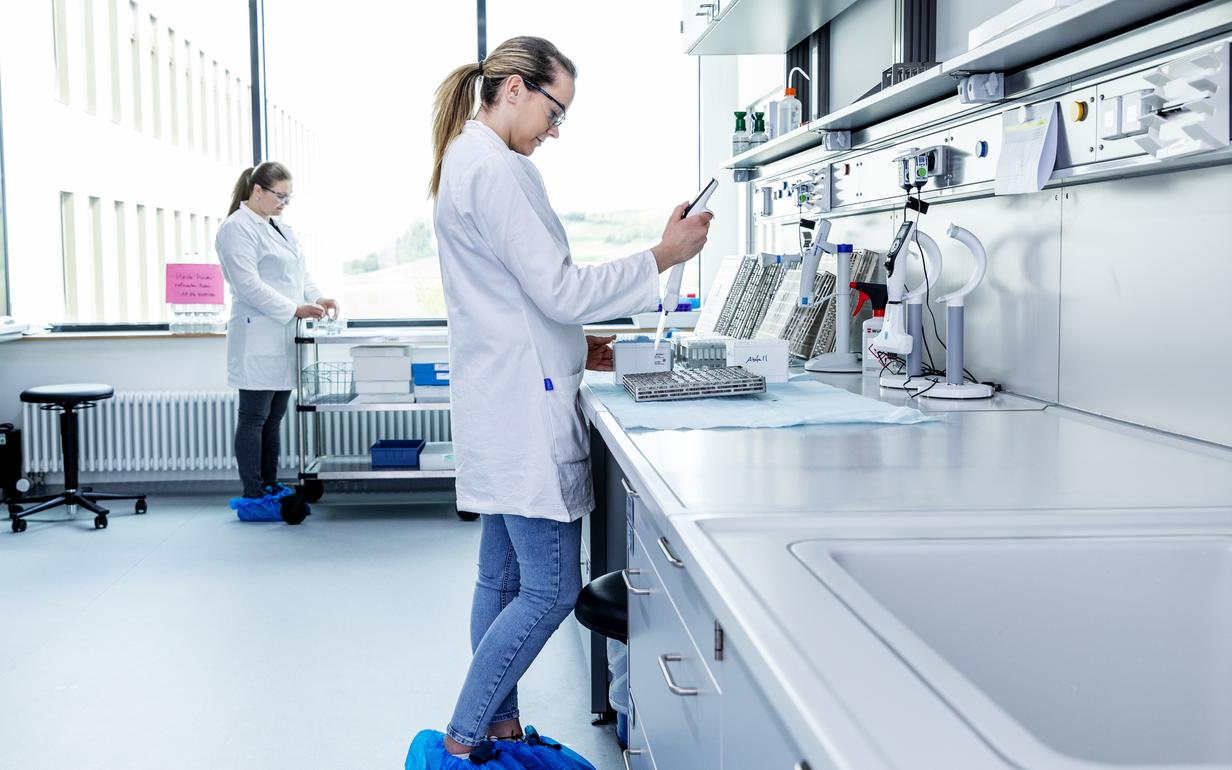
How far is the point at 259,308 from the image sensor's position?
15.4 ft

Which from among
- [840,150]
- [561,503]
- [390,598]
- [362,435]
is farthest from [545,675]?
[362,435]

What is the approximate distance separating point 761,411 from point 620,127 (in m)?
3.98

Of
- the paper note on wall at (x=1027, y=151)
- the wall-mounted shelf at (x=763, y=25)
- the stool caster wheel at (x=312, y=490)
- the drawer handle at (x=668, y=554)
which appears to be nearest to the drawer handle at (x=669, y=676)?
the drawer handle at (x=668, y=554)

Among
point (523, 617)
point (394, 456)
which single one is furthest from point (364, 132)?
point (523, 617)

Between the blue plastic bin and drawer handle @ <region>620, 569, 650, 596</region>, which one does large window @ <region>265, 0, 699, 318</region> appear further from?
drawer handle @ <region>620, 569, 650, 596</region>

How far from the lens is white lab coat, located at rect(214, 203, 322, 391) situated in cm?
464

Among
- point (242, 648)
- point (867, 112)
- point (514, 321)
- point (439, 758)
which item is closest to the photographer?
point (514, 321)

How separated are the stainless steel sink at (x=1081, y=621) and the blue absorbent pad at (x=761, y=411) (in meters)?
0.75

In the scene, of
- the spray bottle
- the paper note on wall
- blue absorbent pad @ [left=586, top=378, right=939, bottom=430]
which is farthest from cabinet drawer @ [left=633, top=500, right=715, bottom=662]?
the spray bottle

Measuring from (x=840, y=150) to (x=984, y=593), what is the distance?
2.19 m

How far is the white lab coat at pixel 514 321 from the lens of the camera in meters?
1.88

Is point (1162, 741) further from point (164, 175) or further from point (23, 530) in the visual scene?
point (164, 175)

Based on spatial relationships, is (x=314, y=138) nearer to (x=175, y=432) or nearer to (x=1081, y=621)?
(x=175, y=432)

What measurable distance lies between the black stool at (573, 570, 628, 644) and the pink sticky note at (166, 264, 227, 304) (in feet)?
12.8
